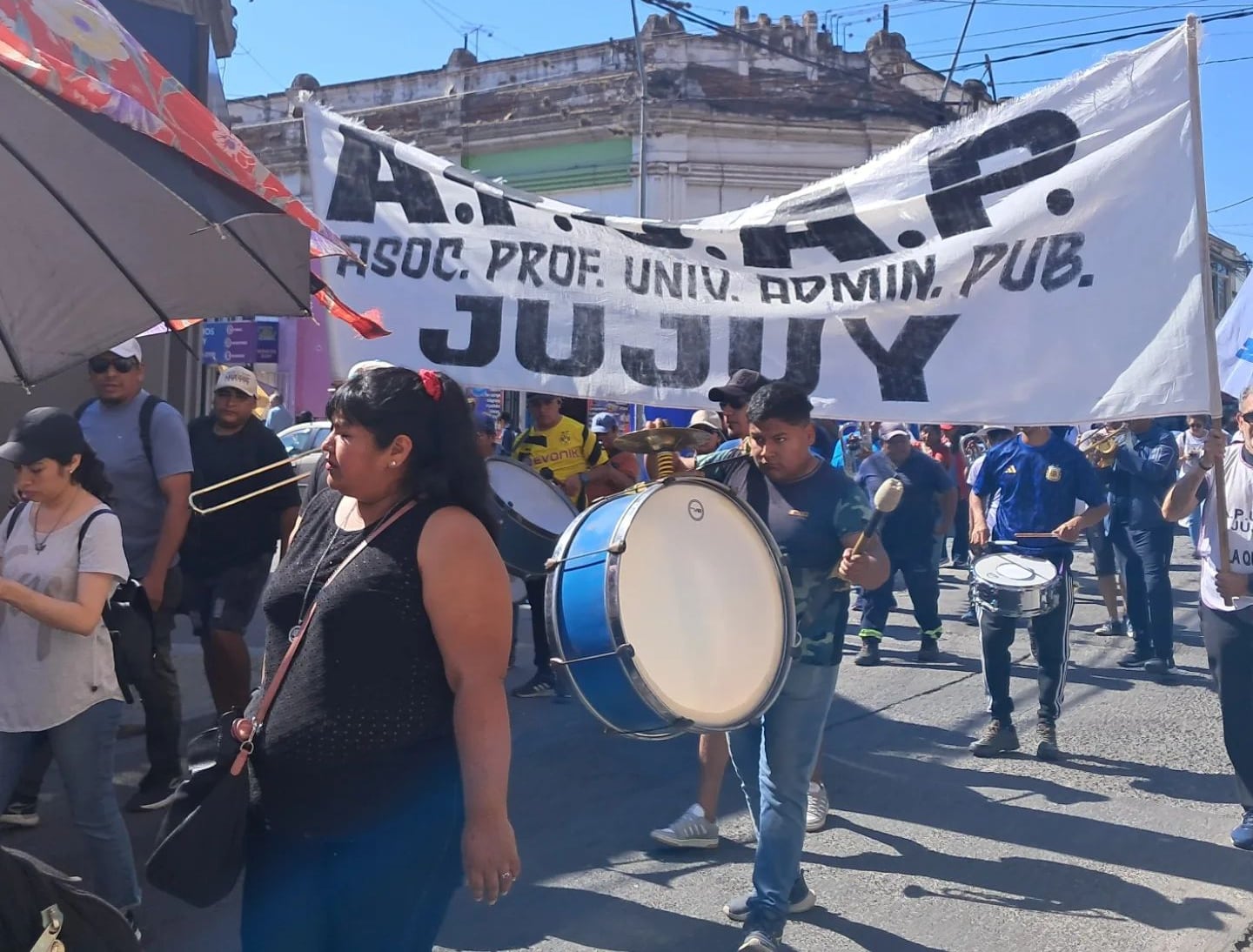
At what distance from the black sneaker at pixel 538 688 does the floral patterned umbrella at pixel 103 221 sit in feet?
17.0

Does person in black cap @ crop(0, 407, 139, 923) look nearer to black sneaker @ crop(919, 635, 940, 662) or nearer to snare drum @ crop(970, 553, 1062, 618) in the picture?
snare drum @ crop(970, 553, 1062, 618)

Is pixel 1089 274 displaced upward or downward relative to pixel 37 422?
upward

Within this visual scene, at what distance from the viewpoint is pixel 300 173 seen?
78.4ft

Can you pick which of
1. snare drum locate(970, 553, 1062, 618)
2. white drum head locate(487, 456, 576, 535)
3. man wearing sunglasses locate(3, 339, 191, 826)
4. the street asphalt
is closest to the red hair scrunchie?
the street asphalt

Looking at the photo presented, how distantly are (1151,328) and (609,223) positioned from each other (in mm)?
2267

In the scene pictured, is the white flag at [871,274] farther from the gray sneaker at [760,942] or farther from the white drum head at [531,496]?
the gray sneaker at [760,942]

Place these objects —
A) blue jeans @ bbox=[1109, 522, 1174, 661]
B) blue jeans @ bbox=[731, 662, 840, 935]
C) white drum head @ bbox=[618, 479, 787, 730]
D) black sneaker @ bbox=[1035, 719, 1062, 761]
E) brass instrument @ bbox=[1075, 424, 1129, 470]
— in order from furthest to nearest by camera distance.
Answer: brass instrument @ bbox=[1075, 424, 1129, 470]
blue jeans @ bbox=[1109, 522, 1174, 661]
black sneaker @ bbox=[1035, 719, 1062, 761]
blue jeans @ bbox=[731, 662, 840, 935]
white drum head @ bbox=[618, 479, 787, 730]

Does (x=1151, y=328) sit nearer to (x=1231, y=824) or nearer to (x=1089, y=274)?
(x=1089, y=274)

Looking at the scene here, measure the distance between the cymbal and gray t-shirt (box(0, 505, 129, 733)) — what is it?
1.67m

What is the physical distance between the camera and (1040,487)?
7207mm

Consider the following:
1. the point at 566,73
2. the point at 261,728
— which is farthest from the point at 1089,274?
the point at 566,73

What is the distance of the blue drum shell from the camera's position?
12.2 feet

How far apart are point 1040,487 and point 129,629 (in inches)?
192

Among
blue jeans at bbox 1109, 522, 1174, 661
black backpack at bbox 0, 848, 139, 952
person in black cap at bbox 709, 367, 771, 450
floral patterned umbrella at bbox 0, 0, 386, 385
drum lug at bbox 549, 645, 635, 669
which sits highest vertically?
floral patterned umbrella at bbox 0, 0, 386, 385
